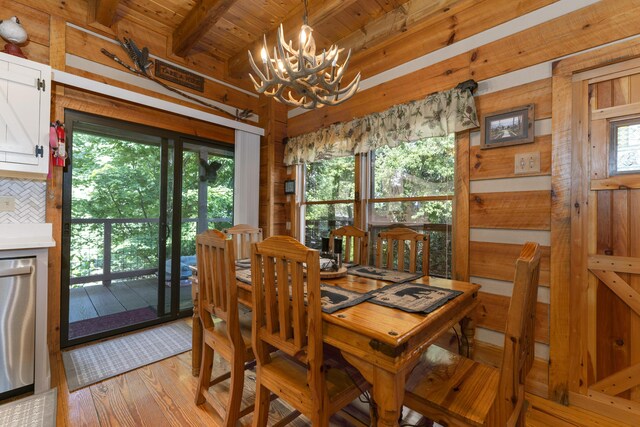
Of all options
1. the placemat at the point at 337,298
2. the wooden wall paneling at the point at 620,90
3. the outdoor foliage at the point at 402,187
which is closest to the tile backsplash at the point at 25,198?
the placemat at the point at 337,298

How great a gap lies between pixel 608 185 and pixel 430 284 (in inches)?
47.8

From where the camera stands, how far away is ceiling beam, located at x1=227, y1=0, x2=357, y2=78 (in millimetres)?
2314

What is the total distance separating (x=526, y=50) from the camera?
196 centimetres

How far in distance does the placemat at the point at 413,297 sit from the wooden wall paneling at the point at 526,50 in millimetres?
1699

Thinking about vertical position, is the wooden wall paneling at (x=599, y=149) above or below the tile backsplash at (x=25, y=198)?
above

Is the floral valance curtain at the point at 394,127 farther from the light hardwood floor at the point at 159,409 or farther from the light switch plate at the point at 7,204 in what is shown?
the light switch plate at the point at 7,204

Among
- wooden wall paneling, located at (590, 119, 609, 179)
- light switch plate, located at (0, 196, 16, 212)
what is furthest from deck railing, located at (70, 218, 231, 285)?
wooden wall paneling, located at (590, 119, 609, 179)

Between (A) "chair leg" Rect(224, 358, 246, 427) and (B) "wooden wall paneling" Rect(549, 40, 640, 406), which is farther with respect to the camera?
(B) "wooden wall paneling" Rect(549, 40, 640, 406)

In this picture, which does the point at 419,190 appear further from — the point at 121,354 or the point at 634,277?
the point at 121,354

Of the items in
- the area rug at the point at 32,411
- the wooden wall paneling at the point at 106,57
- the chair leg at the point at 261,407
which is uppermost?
the wooden wall paneling at the point at 106,57

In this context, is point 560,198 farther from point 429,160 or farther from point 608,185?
point 429,160

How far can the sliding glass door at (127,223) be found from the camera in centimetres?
257

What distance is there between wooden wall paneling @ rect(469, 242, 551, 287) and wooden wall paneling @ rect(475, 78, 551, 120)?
3.06 feet

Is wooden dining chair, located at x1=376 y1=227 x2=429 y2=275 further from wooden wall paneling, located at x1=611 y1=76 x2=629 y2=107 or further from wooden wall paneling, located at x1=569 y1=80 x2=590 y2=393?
wooden wall paneling, located at x1=611 y1=76 x2=629 y2=107
